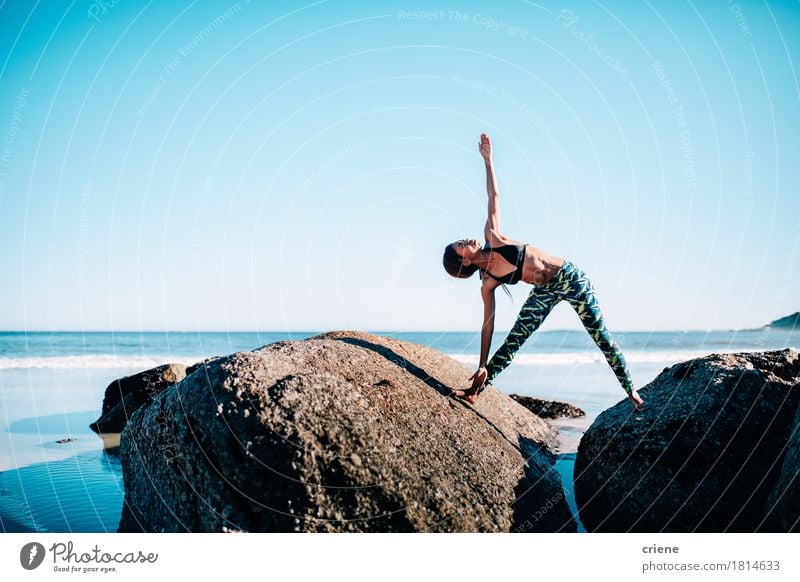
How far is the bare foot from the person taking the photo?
20.4 ft

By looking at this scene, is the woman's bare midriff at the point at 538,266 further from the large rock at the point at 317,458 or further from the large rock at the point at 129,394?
the large rock at the point at 129,394

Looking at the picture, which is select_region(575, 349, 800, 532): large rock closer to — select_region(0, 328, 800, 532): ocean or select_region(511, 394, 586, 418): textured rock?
select_region(0, 328, 800, 532): ocean

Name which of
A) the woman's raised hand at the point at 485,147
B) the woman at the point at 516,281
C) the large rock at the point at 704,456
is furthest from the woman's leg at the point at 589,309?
the woman's raised hand at the point at 485,147

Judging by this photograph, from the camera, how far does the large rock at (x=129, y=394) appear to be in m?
10.7

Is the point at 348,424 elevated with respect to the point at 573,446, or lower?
elevated

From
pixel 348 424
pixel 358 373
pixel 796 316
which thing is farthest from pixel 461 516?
pixel 796 316

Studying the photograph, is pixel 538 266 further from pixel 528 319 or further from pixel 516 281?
pixel 528 319

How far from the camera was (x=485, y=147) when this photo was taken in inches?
256

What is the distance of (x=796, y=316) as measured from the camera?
44.3m

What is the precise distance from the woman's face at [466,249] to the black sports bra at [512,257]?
0.16 metres

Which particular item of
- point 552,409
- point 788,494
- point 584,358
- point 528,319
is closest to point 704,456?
point 788,494

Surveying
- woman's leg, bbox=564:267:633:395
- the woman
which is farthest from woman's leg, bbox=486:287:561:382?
woman's leg, bbox=564:267:633:395
